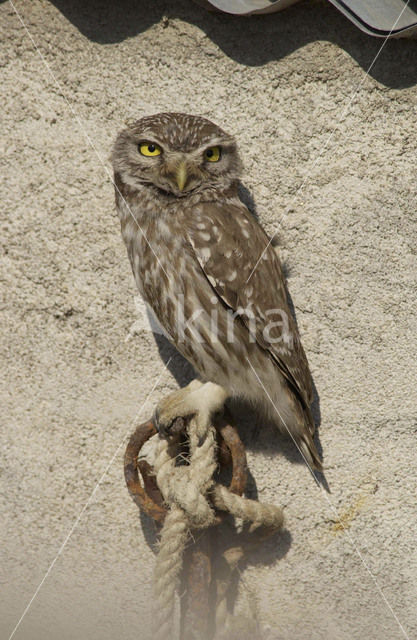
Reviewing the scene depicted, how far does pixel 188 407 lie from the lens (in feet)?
5.69

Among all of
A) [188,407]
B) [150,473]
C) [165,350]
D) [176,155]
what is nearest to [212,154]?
[176,155]

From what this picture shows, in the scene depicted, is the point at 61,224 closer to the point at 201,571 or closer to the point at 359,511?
the point at 201,571

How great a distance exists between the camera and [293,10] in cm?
185

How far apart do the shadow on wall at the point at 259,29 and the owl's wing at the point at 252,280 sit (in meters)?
0.52

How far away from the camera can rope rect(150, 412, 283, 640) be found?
1.62m

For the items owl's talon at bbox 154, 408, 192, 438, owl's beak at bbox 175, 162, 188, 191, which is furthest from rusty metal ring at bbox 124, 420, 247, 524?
owl's beak at bbox 175, 162, 188, 191

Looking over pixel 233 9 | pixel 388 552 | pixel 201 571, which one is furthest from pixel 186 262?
pixel 388 552

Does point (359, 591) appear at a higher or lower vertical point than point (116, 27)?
lower

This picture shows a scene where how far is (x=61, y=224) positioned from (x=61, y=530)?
3.12ft

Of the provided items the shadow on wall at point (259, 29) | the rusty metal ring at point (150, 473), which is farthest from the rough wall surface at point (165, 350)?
the rusty metal ring at point (150, 473)

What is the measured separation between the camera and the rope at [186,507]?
1625 mm

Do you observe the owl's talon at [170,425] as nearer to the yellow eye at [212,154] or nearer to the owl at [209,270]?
the owl at [209,270]

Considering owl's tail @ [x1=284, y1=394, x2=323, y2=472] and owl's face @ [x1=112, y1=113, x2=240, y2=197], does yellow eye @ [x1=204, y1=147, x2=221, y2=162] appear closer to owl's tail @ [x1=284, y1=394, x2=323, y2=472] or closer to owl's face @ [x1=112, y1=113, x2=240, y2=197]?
owl's face @ [x1=112, y1=113, x2=240, y2=197]

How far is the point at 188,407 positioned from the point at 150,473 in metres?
0.26
